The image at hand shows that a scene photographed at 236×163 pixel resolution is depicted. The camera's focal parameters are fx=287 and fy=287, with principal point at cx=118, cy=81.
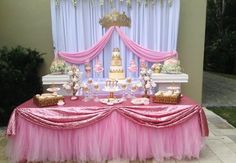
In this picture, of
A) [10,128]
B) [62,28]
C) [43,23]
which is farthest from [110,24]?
[10,128]

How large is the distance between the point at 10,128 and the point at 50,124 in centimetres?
49

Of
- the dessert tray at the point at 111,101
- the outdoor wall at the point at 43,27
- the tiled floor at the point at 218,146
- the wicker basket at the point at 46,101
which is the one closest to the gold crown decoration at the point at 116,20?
the dessert tray at the point at 111,101

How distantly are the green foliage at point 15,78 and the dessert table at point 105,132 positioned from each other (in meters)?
1.59

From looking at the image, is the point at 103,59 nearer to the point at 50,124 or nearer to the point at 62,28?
the point at 62,28

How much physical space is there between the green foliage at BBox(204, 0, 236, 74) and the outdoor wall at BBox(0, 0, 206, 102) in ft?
26.2

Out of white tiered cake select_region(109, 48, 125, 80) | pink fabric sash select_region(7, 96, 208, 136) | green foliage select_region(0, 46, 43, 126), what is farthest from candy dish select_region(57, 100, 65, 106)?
green foliage select_region(0, 46, 43, 126)

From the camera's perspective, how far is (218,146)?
4.17 metres

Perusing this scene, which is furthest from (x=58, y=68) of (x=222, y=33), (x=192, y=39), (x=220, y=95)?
(x=222, y=33)

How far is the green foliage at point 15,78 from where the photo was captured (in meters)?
5.04

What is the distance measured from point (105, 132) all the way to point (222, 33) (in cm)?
1210

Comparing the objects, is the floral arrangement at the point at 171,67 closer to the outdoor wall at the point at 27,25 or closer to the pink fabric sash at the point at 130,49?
the pink fabric sash at the point at 130,49

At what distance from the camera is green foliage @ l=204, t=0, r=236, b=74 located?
13758 mm

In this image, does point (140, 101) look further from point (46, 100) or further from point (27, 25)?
point (27, 25)

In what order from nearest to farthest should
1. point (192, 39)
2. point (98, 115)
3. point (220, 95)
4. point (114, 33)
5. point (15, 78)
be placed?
point (98, 115), point (15, 78), point (114, 33), point (192, 39), point (220, 95)
